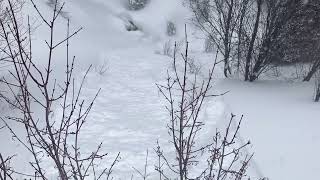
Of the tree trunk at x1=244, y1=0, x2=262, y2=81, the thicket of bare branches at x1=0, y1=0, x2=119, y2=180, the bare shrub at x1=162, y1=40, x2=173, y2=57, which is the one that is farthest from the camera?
the bare shrub at x1=162, y1=40, x2=173, y2=57

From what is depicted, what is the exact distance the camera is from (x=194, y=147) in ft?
34.9

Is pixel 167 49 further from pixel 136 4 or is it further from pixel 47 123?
pixel 47 123

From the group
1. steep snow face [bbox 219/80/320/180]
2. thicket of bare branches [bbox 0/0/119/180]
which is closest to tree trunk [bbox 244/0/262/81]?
steep snow face [bbox 219/80/320/180]

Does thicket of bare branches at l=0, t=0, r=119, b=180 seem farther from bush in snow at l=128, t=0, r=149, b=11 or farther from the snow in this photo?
bush in snow at l=128, t=0, r=149, b=11

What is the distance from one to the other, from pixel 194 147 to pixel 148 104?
294 centimetres

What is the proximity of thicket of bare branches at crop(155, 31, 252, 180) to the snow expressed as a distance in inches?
14.5

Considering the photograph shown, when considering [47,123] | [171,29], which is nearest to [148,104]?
[171,29]

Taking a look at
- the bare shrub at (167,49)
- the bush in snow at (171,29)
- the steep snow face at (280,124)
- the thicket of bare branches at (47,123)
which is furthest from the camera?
the bush in snow at (171,29)

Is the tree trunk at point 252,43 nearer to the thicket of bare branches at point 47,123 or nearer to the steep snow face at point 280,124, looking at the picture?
the steep snow face at point 280,124

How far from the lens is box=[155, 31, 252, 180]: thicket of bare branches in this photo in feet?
9.46

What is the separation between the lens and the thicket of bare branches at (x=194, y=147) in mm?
2885

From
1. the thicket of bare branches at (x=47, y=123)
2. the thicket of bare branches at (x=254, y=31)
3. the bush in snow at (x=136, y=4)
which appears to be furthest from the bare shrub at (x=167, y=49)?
the thicket of bare branches at (x=47, y=123)

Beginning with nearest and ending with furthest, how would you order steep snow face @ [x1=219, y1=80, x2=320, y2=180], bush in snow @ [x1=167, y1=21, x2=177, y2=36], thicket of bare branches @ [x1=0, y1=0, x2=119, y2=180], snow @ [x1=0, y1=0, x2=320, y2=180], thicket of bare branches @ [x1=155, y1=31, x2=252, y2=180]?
1. thicket of bare branches @ [x1=0, y1=0, x2=119, y2=180]
2. thicket of bare branches @ [x1=155, y1=31, x2=252, y2=180]
3. steep snow face @ [x1=219, y1=80, x2=320, y2=180]
4. snow @ [x1=0, y1=0, x2=320, y2=180]
5. bush in snow @ [x1=167, y1=21, x2=177, y2=36]

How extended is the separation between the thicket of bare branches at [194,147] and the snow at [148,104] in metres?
0.37
